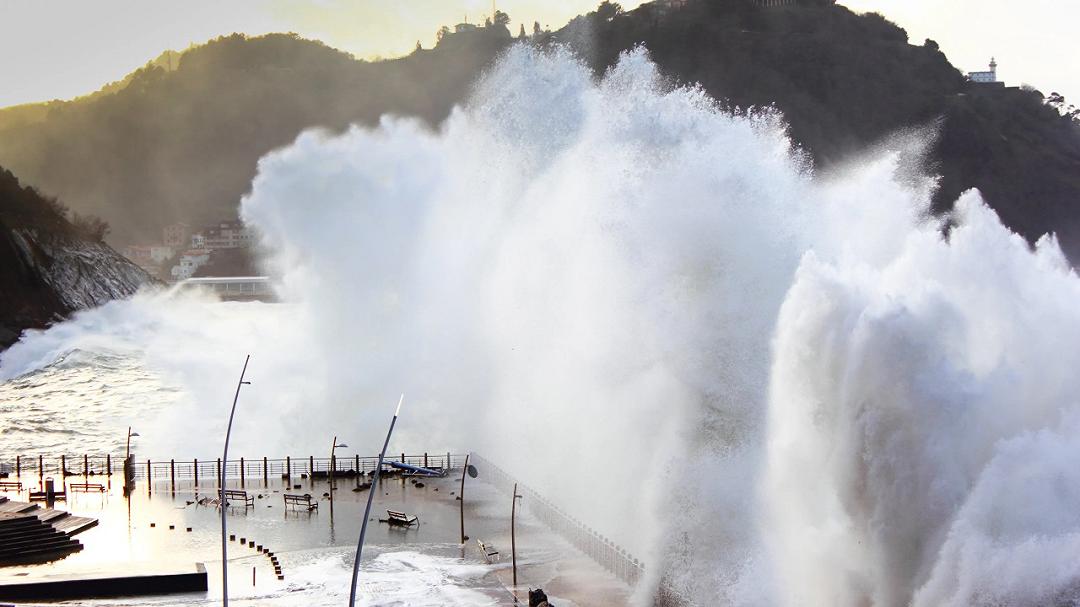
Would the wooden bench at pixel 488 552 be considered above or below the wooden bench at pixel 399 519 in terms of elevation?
above

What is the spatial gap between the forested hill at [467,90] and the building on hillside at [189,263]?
859 centimetres

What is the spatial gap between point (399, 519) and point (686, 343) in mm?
8316

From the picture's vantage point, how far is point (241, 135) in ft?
600

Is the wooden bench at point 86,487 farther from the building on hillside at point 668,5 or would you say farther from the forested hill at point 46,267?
the building on hillside at point 668,5

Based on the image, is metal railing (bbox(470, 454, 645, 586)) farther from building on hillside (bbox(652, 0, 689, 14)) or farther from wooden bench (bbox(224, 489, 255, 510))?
building on hillside (bbox(652, 0, 689, 14))

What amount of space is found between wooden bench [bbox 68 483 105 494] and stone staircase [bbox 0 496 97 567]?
560 centimetres

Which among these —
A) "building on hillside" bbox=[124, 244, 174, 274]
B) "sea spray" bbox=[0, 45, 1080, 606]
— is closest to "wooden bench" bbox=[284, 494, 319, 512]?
"sea spray" bbox=[0, 45, 1080, 606]

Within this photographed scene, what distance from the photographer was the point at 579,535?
104ft

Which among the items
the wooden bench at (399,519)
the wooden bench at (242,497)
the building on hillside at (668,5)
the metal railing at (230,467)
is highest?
the building on hillside at (668,5)

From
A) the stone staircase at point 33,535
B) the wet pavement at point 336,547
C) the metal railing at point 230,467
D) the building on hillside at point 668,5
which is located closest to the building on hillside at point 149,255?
the building on hillside at point 668,5

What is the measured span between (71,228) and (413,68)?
66.9m

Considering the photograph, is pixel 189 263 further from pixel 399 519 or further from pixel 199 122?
pixel 399 519

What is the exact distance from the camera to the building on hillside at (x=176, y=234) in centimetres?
17188

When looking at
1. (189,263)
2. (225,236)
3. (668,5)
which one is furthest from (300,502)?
(668,5)
